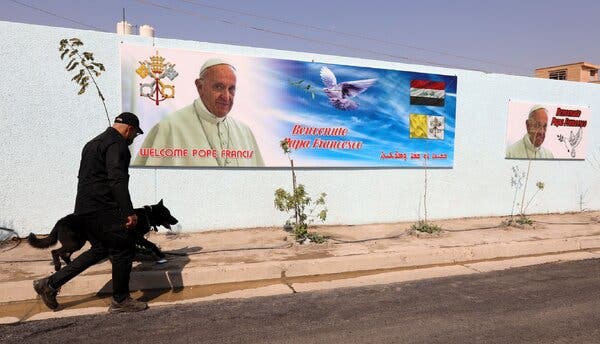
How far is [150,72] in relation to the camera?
6691mm

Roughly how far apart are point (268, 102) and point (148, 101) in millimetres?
1891

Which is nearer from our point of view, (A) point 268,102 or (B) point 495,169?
(A) point 268,102

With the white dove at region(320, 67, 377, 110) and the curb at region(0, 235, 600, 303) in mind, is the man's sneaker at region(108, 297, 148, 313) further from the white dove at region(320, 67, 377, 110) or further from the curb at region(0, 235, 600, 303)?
the white dove at region(320, 67, 377, 110)

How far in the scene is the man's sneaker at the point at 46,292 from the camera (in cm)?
421

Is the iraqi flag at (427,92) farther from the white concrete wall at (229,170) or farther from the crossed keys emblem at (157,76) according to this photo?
the crossed keys emblem at (157,76)

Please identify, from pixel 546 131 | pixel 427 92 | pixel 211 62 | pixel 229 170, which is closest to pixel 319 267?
pixel 229 170

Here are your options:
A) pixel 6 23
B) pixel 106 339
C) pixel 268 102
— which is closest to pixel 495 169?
pixel 268 102

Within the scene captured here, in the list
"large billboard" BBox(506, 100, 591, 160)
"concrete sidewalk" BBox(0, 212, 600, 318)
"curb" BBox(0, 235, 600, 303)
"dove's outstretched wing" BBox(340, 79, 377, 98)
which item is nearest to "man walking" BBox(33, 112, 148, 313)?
"curb" BBox(0, 235, 600, 303)

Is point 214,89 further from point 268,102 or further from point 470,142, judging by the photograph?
point 470,142

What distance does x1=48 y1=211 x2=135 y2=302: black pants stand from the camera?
421 centimetres

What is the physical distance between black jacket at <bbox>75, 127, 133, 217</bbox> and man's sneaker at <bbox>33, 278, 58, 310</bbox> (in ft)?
2.46

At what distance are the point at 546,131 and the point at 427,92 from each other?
11.0 ft

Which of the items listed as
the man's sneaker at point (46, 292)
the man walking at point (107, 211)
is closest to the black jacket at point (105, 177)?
the man walking at point (107, 211)

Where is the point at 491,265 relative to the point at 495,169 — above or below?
below
